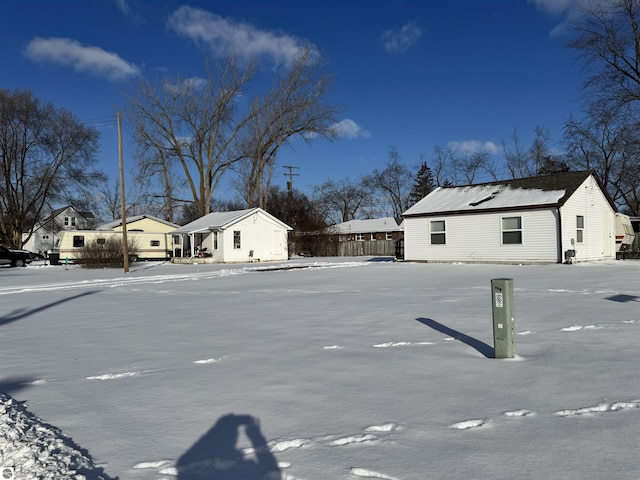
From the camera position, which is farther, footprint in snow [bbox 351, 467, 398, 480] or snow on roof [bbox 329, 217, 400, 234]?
snow on roof [bbox 329, 217, 400, 234]

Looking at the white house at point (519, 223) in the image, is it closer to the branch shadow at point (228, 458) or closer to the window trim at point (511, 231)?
the window trim at point (511, 231)

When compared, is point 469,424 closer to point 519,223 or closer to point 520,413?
point 520,413

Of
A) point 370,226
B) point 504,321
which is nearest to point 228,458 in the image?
point 504,321

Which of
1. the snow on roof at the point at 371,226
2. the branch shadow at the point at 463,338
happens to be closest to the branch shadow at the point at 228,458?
the branch shadow at the point at 463,338

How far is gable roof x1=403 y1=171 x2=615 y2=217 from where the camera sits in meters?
20.5

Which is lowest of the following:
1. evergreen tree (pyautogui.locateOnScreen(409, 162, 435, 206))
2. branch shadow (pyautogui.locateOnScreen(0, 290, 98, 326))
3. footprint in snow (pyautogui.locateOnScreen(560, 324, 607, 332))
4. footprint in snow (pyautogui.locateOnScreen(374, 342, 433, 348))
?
footprint in snow (pyautogui.locateOnScreen(374, 342, 433, 348))

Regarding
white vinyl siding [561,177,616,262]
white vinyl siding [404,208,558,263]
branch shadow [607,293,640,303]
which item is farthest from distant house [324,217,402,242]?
branch shadow [607,293,640,303]

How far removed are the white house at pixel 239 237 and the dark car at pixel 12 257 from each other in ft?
34.9

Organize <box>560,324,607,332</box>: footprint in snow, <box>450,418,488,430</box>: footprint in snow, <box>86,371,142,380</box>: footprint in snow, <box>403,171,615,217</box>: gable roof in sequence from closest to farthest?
<box>450,418,488,430</box>: footprint in snow
<box>86,371,142,380</box>: footprint in snow
<box>560,324,607,332</box>: footprint in snow
<box>403,171,615,217</box>: gable roof

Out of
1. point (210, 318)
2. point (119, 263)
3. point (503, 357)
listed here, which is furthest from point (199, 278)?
point (503, 357)

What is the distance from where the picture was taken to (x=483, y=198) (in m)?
23.1

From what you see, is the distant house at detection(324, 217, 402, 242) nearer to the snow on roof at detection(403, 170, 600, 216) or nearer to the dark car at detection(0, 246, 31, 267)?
the snow on roof at detection(403, 170, 600, 216)

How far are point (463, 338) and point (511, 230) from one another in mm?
16300

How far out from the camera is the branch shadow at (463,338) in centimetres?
564
